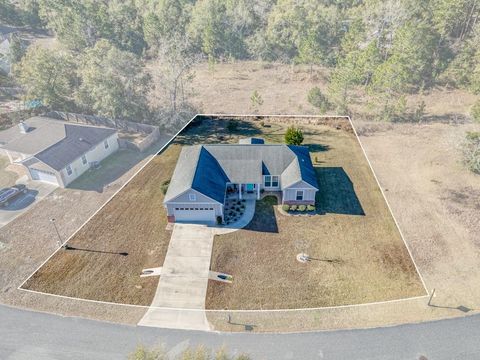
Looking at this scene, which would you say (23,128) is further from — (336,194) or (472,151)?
(472,151)

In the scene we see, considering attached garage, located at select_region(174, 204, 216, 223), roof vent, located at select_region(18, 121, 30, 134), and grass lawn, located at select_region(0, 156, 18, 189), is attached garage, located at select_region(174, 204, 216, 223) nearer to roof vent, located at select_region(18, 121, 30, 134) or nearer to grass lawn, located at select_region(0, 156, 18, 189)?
grass lawn, located at select_region(0, 156, 18, 189)

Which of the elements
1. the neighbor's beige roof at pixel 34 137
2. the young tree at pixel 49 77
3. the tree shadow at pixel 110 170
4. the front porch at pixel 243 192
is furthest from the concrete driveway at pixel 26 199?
the front porch at pixel 243 192

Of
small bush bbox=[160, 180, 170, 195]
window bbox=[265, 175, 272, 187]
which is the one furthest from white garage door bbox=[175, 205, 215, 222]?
window bbox=[265, 175, 272, 187]

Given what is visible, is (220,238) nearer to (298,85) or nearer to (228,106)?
(228,106)

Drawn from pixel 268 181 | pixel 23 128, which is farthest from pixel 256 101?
pixel 23 128

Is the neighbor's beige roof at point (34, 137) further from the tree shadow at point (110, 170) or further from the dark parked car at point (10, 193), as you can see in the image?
the tree shadow at point (110, 170)
